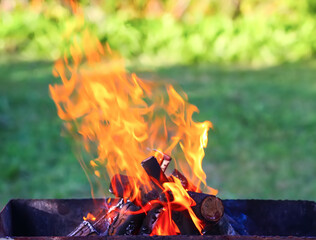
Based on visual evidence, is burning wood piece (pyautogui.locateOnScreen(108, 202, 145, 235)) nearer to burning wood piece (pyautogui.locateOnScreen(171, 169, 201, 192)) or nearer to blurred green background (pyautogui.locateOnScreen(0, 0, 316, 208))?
burning wood piece (pyautogui.locateOnScreen(171, 169, 201, 192))

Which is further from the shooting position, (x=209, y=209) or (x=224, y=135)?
(x=224, y=135)

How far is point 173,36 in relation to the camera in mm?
10555

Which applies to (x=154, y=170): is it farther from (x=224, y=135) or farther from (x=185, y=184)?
(x=224, y=135)

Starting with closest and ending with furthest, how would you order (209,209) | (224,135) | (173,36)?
(209,209), (224,135), (173,36)

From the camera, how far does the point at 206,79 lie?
29.9 feet

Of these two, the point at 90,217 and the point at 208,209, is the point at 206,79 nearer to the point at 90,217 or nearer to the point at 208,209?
the point at 90,217

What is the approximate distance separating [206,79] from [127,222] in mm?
6687

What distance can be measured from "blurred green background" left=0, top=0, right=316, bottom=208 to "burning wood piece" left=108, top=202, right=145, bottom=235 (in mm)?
2424

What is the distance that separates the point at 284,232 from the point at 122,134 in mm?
1122

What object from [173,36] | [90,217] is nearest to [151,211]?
[90,217]

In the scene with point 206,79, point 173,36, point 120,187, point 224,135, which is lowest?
point 224,135

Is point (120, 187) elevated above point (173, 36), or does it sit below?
below

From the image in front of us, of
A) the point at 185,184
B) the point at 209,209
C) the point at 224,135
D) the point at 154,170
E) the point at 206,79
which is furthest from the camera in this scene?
the point at 206,79

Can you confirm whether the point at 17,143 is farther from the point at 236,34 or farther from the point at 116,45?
the point at 236,34
